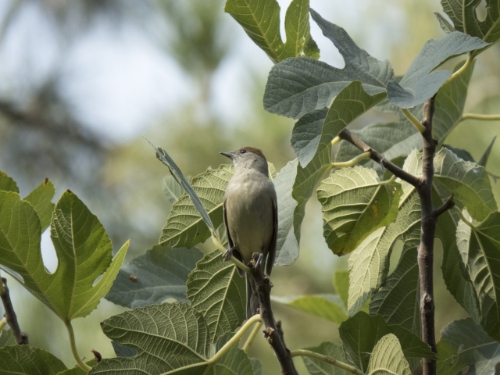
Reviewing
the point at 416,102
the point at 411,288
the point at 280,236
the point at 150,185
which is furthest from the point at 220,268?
the point at 150,185

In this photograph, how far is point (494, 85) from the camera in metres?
6.58

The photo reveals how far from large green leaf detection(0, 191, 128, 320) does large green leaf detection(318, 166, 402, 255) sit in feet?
2.28

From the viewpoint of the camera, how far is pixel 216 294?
225 centimetres

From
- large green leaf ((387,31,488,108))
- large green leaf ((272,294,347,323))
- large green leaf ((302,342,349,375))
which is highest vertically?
large green leaf ((387,31,488,108))

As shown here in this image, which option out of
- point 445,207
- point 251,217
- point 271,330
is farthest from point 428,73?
point 251,217

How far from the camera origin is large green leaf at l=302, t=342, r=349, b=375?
2162 millimetres

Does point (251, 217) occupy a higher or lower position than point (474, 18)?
lower

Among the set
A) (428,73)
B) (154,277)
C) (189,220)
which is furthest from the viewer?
(154,277)

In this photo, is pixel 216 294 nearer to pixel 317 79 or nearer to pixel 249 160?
pixel 317 79

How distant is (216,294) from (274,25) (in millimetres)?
907

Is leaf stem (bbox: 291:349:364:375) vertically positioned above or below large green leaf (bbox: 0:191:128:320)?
below

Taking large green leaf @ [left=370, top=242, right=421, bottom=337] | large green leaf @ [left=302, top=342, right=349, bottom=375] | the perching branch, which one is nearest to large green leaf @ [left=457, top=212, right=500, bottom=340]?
large green leaf @ [left=370, top=242, right=421, bottom=337]

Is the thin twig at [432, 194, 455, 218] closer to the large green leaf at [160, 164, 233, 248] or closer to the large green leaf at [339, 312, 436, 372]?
the large green leaf at [339, 312, 436, 372]

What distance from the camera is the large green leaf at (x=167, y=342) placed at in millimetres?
1780
